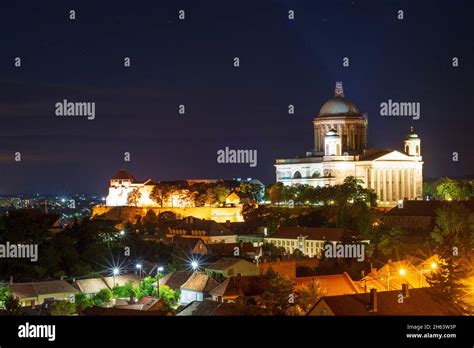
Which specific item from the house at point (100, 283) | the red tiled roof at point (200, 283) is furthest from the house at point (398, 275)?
the house at point (100, 283)

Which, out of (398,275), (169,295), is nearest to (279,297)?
(169,295)

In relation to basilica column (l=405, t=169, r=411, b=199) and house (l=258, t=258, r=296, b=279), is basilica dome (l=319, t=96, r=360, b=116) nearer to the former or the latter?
basilica column (l=405, t=169, r=411, b=199)

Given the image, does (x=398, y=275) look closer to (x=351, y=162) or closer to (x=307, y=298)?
(x=307, y=298)

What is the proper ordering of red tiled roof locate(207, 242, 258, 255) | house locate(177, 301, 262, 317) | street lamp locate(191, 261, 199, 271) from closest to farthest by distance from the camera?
1. house locate(177, 301, 262, 317)
2. street lamp locate(191, 261, 199, 271)
3. red tiled roof locate(207, 242, 258, 255)

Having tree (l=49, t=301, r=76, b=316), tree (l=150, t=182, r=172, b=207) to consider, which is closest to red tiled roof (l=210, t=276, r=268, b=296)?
tree (l=49, t=301, r=76, b=316)

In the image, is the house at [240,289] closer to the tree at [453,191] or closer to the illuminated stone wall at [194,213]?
the illuminated stone wall at [194,213]

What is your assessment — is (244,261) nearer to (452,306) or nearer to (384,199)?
(452,306)
